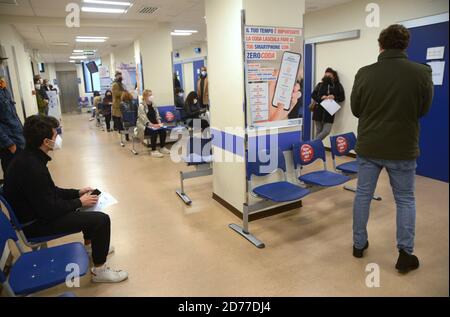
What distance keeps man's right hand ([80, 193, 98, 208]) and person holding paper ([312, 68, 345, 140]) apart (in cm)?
434

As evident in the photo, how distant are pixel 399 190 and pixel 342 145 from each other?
1.63 meters

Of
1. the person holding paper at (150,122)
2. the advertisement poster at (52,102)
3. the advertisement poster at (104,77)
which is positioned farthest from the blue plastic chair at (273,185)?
the advertisement poster at (104,77)

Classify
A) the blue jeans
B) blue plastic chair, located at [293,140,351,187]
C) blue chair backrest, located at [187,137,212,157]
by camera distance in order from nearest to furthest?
1. the blue jeans
2. blue plastic chair, located at [293,140,351,187]
3. blue chair backrest, located at [187,137,212,157]

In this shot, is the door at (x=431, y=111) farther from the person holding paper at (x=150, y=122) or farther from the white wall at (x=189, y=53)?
the white wall at (x=189, y=53)

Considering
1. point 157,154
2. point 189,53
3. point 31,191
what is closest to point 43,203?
point 31,191

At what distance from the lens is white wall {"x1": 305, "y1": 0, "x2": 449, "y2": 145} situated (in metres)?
4.58

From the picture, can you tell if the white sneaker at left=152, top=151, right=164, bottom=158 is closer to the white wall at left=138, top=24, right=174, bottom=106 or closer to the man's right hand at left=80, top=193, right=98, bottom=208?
the white wall at left=138, top=24, right=174, bottom=106

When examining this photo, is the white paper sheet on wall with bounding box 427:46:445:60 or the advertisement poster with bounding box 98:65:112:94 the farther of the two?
the advertisement poster with bounding box 98:65:112:94

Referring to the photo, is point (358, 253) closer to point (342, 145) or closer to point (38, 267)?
point (342, 145)

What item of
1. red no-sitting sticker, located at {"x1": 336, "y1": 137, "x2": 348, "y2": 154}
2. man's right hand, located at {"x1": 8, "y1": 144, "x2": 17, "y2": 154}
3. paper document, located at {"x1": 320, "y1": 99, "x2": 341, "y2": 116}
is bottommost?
red no-sitting sticker, located at {"x1": 336, "y1": 137, "x2": 348, "y2": 154}

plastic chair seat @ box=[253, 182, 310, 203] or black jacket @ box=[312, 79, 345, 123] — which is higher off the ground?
black jacket @ box=[312, 79, 345, 123]

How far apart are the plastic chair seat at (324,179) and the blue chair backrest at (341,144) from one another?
485mm

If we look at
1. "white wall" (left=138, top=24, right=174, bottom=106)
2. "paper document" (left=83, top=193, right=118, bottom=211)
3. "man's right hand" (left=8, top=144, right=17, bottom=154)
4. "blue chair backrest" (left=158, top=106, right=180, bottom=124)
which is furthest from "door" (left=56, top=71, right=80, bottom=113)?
"paper document" (left=83, top=193, right=118, bottom=211)

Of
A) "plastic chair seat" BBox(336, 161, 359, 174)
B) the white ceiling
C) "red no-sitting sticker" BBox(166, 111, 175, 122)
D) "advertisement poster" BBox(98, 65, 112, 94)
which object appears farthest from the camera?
"advertisement poster" BBox(98, 65, 112, 94)
